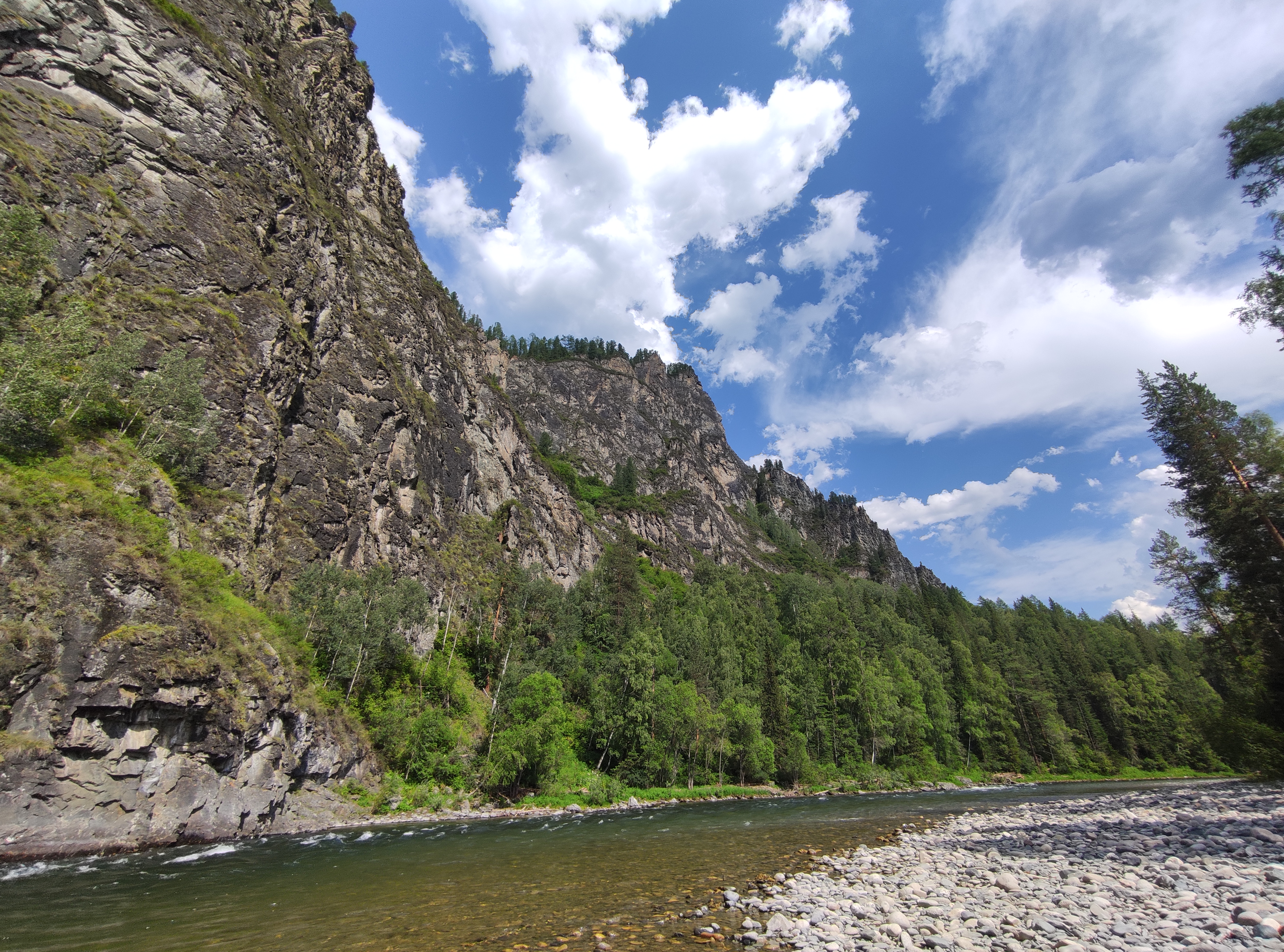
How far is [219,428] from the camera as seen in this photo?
34.1 metres

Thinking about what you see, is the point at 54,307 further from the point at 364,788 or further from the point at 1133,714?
the point at 1133,714

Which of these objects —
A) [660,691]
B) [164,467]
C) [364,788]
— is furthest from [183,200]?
[660,691]

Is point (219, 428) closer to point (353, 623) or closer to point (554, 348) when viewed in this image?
point (353, 623)

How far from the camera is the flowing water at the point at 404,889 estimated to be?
1021 centimetres

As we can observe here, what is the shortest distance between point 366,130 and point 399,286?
3031 cm

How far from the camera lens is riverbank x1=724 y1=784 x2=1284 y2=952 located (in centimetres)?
830

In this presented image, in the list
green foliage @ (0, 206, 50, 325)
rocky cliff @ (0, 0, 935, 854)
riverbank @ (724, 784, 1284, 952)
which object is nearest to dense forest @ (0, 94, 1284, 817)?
green foliage @ (0, 206, 50, 325)

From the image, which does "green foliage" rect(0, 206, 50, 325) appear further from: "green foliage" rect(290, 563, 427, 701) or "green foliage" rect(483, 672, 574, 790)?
"green foliage" rect(483, 672, 574, 790)

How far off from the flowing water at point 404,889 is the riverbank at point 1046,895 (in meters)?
1.75

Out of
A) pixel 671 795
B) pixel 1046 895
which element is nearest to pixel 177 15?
pixel 1046 895

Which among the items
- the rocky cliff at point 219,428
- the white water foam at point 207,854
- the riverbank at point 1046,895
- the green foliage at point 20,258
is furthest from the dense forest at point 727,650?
the riverbank at point 1046,895

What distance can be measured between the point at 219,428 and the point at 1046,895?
45.5 meters

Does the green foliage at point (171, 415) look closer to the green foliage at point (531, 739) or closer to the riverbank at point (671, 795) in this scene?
the riverbank at point (671, 795)

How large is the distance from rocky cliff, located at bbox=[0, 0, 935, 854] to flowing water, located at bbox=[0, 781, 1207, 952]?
3.75m
